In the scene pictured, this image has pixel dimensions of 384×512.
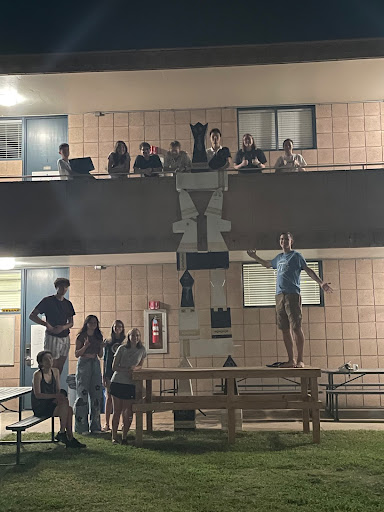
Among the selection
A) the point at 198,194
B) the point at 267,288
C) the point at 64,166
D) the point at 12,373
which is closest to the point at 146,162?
the point at 198,194

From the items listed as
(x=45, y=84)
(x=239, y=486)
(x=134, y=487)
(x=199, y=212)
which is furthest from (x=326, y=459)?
(x=45, y=84)

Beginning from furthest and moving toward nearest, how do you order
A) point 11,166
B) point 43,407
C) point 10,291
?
point 11,166
point 10,291
point 43,407

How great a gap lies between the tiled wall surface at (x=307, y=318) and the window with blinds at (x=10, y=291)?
1.49m

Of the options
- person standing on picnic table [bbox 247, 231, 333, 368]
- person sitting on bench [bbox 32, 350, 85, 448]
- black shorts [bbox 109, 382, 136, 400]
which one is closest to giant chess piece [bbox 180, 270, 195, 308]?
person standing on picnic table [bbox 247, 231, 333, 368]

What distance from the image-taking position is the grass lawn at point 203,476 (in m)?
5.91

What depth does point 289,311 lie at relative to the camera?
9.00 m

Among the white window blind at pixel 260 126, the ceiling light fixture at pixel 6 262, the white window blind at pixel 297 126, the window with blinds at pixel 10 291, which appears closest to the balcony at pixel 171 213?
the ceiling light fixture at pixel 6 262

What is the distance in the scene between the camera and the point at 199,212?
971 centimetres

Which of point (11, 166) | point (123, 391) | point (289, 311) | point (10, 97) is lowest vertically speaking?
point (123, 391)

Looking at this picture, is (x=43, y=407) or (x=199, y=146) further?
(x=199, y=146)

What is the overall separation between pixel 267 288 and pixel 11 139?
21.9ft

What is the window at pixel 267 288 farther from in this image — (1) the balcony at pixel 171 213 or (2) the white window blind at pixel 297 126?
(1) the balcony at pixel 171 213

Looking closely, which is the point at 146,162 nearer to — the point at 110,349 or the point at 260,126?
the point at 110,349

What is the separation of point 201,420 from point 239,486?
16.4 feet
